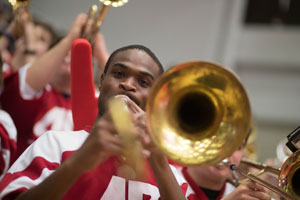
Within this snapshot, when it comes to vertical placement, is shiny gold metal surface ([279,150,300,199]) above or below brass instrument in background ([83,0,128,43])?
below

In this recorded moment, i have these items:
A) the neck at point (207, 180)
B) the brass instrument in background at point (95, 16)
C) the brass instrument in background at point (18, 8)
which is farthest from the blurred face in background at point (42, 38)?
the neck at point (207, 180)

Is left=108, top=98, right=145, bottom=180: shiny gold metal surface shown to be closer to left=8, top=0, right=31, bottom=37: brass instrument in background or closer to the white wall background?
left=8, top=0, right=31, bottom=37: brass instrument in background

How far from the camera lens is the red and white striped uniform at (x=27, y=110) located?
2.36 metres

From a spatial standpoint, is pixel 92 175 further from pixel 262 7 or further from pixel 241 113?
pixel 262 7

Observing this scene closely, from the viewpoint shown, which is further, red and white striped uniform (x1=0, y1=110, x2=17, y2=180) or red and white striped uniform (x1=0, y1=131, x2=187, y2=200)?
red and white striped uniform (x1=0, y1=110, x2=17, y2=180)

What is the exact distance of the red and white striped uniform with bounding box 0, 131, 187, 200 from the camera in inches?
50.5

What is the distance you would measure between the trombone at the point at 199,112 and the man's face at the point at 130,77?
4.7 inches

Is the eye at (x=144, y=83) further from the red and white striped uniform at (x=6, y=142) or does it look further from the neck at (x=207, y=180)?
the neck at (x=207, y=180)

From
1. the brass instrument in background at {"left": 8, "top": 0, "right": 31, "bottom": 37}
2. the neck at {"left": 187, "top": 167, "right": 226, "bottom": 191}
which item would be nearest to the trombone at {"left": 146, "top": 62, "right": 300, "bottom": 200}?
the neck at {"left": 187, "top": 167, "right": 226, "bottom": 191}

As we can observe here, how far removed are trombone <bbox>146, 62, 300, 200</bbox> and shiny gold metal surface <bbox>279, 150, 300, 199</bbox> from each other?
457 millimetres

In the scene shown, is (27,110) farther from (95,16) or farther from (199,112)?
(199,112)

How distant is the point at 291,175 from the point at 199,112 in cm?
58

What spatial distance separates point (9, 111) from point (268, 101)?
6.98 meters

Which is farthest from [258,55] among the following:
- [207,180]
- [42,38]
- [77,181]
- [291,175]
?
[77,181]
